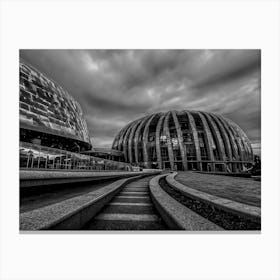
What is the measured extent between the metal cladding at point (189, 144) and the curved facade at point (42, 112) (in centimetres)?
1587

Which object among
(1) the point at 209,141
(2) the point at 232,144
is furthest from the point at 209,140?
(2) the point at 232,144

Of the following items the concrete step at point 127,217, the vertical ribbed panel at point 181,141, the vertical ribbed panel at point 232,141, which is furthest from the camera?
the vertical ribbed panel at point 232,141

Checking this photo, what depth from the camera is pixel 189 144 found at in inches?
1057

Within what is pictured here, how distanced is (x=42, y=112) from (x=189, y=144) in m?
24.6

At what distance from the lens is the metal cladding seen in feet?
84.9

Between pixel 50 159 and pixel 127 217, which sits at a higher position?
pixel 50 159

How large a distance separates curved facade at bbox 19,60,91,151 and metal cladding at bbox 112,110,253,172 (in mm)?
15873

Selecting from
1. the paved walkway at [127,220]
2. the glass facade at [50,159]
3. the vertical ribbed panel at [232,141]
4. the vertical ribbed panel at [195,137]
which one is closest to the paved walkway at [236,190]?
the paved walkway at [127,220]

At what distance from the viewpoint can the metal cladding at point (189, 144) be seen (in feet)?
84.9

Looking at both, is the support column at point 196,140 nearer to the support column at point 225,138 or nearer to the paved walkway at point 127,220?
the support column at point 225,138

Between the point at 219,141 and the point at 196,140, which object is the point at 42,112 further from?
the point at 219,141
